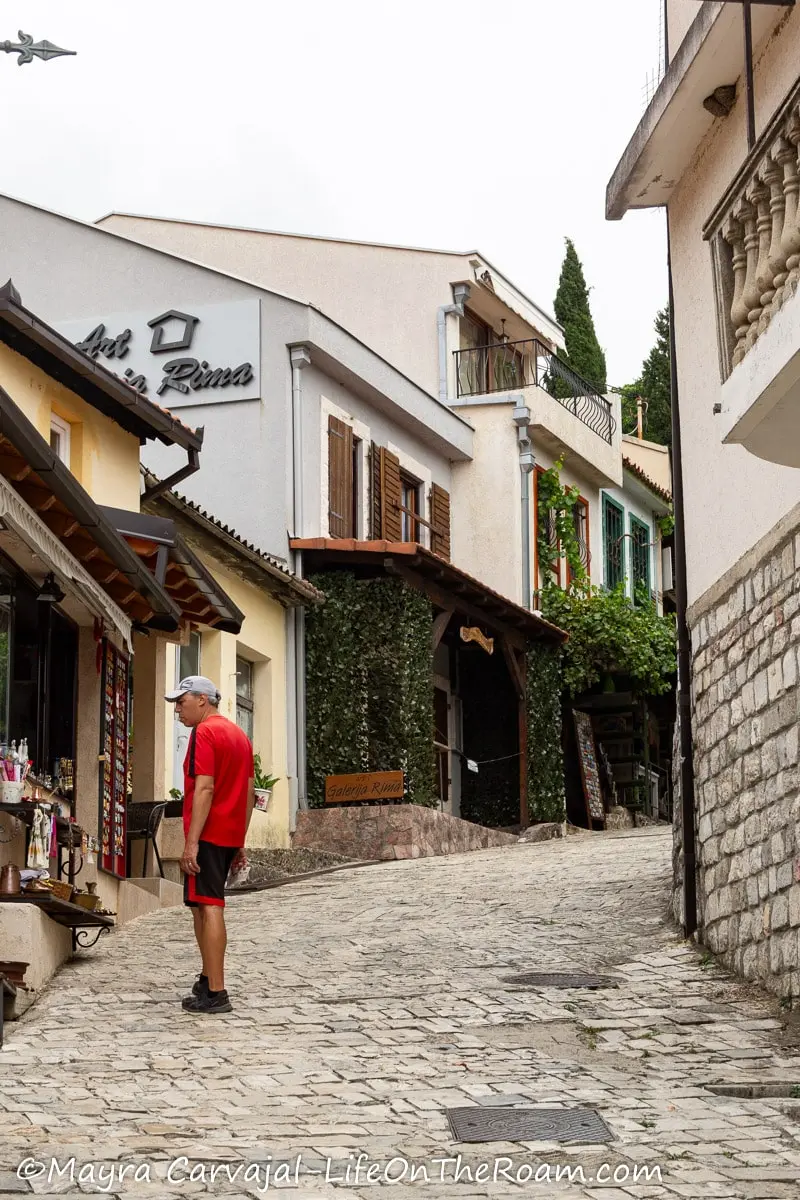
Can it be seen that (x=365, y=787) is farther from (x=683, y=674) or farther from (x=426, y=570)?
(x=683, y=674)

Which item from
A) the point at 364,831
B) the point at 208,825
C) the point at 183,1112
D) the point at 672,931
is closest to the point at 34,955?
the point at 208,825

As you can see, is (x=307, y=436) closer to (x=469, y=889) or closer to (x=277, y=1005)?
(x=469, y=889)

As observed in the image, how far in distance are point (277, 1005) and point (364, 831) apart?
11633mm

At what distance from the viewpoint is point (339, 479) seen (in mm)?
23734

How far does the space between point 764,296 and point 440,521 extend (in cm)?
1803

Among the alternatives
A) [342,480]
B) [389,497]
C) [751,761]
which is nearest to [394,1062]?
[751,761]

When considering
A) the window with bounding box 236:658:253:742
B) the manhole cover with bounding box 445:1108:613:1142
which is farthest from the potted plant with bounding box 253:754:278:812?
the manhole cover with bounding box 445:1108:613:1142

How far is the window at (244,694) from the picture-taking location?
21.3 meters

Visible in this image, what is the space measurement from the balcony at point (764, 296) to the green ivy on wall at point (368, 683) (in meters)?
13.1

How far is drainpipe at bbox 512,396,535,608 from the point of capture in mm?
27375

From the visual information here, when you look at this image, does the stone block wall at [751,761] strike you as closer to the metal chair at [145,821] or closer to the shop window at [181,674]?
the metal chair at [145,821]

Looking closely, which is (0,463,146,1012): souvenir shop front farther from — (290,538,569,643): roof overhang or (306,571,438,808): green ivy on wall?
(290,538,569,643): roof overhang

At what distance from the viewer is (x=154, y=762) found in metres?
16.5

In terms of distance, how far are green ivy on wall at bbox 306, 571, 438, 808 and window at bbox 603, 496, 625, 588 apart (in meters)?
9.66
